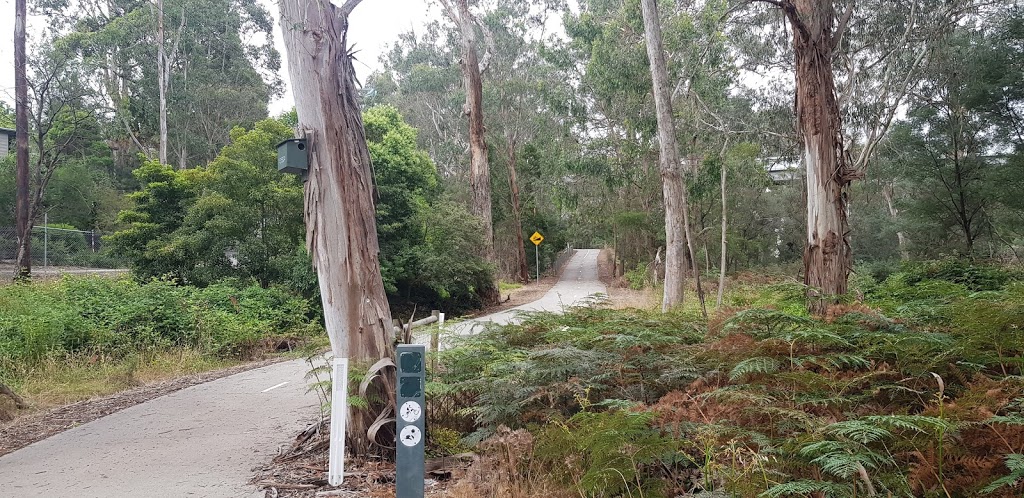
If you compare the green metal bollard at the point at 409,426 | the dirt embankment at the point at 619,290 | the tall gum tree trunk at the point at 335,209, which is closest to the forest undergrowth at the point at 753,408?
the green metal bollard at the point at 409,426

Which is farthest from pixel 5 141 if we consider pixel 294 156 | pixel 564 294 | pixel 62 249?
pixel 294 156

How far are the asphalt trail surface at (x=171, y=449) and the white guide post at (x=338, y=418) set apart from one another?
2.51 ft

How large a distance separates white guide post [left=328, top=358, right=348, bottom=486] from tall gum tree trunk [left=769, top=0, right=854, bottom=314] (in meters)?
6.98

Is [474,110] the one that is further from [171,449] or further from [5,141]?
[5,141]

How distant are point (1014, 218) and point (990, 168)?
2078 millimetres

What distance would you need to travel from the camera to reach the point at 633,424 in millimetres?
4008

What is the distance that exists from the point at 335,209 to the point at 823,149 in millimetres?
6887

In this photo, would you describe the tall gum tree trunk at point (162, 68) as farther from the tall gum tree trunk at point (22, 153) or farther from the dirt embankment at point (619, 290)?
the dirt embankment at point (619, 290)

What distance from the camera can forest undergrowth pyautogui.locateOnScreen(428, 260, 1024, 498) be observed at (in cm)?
335

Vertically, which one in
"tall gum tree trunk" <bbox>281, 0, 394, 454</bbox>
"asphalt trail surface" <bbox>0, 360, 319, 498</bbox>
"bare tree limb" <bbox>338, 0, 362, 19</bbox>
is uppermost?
"bare tree limb" <bbox>338, 0, 362, 19</bbox>

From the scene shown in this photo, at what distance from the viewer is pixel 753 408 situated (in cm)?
399

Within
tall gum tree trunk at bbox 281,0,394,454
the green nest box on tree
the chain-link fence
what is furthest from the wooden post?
the chain-link fence

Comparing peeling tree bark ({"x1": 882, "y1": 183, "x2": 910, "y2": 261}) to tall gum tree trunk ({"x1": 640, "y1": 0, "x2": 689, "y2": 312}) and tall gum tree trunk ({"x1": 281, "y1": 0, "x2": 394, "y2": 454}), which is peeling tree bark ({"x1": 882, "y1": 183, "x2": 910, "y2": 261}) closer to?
tall gum tree trunk ({"x1": 640, "y1": 0, "x2": 689, "y2": 312})

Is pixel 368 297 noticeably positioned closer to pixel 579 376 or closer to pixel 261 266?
pixel 579 376
